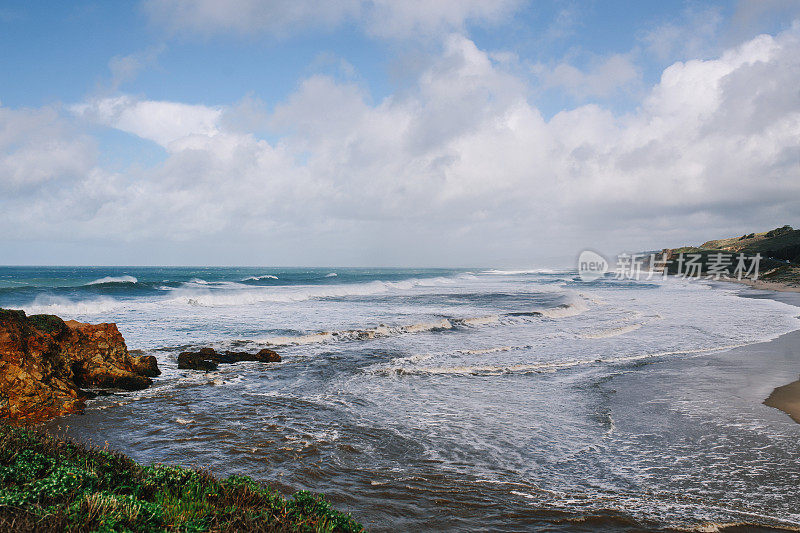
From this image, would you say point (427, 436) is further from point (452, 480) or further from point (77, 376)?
point (77, 376)

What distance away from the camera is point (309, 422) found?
7.82m

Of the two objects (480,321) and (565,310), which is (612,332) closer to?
(480,321)

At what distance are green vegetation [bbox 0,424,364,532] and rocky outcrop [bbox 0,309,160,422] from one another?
3.85 metres

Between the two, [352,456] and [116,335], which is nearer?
[352,456]

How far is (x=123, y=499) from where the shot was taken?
3.51 m

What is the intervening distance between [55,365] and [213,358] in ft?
13.8

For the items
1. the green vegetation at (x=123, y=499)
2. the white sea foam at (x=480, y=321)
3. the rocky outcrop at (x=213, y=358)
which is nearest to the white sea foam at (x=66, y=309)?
the rocky outcrop at (x=213, y=358)

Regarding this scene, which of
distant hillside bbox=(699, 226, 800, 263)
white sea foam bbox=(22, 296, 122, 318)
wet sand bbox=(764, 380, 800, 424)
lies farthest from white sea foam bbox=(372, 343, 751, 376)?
distant hillside bbox=(699, 226, 800, 263)

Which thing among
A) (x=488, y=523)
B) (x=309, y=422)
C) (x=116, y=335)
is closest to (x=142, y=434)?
(x=309, y=422)

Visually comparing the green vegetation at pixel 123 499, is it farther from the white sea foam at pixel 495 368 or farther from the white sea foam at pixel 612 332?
the white sea foam at pixel 612 332

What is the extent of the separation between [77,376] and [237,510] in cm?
860

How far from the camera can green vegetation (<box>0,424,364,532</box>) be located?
3.21 meters

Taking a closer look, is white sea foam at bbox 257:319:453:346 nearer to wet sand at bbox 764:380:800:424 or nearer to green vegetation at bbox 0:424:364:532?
green vegetation at bbox 0:424:364:532

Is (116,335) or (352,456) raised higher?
(116,335)
